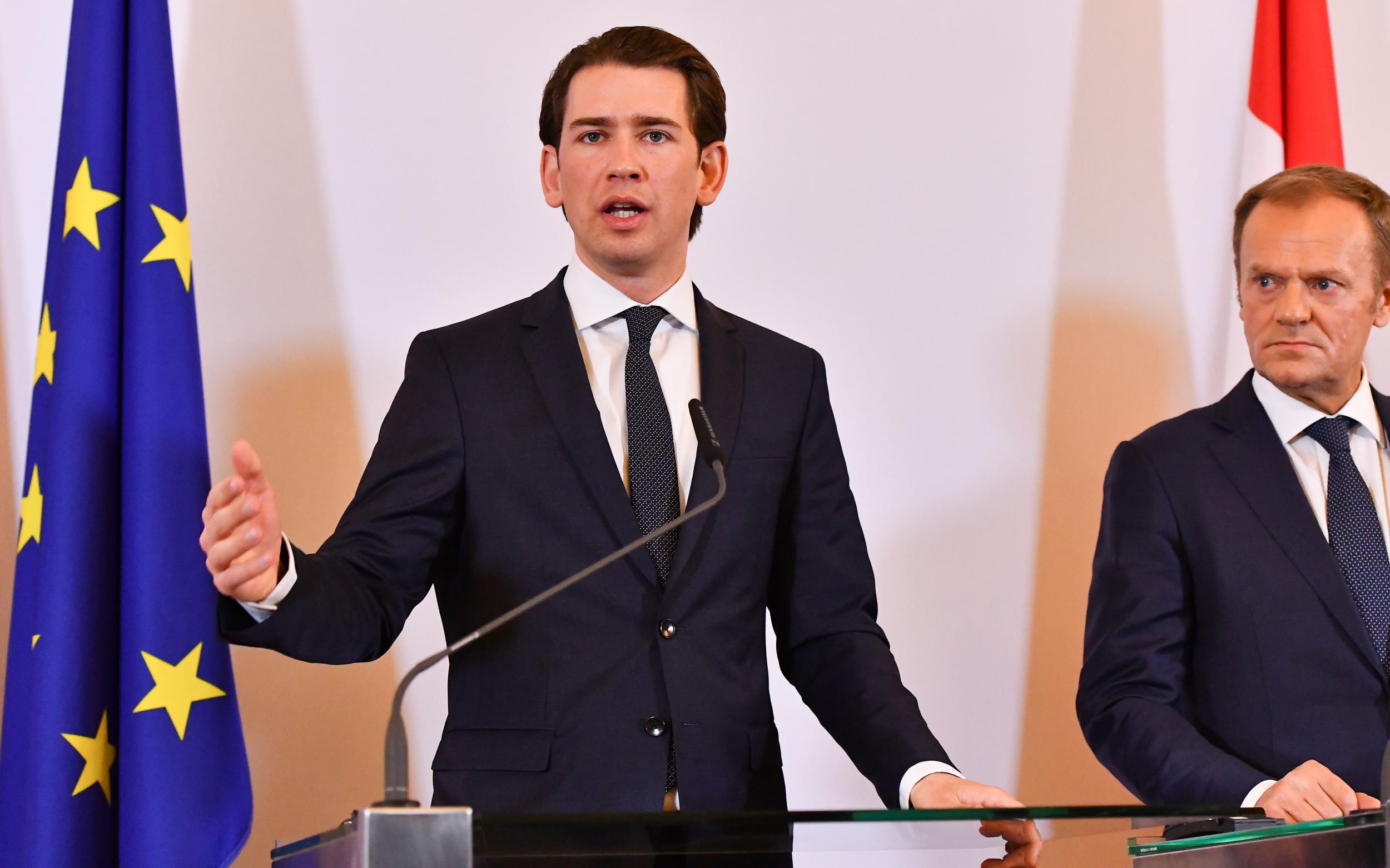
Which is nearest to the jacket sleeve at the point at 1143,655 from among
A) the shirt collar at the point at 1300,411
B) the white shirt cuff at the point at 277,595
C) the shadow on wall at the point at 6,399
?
the shirt collar at the point at 1300,411

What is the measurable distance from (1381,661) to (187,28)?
2.54 m

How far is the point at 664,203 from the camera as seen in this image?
2246 millimetres

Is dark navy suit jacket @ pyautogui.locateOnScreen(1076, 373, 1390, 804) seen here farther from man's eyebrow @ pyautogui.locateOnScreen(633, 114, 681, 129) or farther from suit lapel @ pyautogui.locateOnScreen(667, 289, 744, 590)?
man's eyebrow @ pyautogui.locateOnScreen(633, 114, 681, 129)

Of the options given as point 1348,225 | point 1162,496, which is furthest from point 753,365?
point 1348,225

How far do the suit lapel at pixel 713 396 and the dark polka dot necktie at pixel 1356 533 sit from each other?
1.01m

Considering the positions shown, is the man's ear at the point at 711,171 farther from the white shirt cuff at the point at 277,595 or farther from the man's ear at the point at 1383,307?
the man's ear at the point at 1383,307

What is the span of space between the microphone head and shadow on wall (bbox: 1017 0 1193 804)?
1.70 meters

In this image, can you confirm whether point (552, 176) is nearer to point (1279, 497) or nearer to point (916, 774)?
point (916, 774)

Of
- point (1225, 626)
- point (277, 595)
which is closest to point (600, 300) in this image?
point (277, 595)

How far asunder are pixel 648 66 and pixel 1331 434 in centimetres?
130

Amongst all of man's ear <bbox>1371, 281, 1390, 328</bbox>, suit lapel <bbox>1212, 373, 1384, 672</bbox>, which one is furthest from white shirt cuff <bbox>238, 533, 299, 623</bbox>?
man's ear <bbox>1371, 281, 1390, 328</bbox>

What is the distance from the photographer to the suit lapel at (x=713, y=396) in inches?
80.6

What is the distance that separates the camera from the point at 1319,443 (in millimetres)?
2445

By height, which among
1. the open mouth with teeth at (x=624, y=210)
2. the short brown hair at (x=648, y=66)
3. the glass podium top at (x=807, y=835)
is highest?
the short brown hair at (x=648, y=66)
